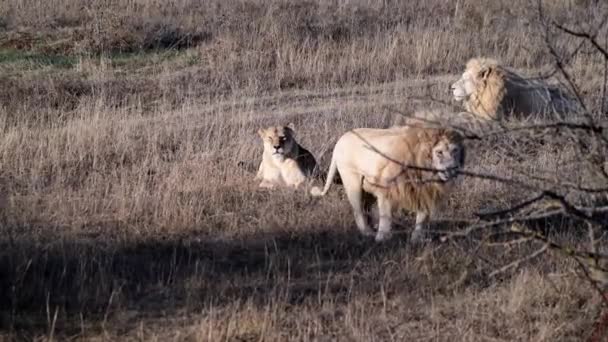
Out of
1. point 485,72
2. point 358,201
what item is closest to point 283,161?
point 358,201

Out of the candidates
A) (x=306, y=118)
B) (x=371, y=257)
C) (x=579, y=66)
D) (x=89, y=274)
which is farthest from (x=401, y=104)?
(x=89, y=274)

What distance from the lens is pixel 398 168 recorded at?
840 cm

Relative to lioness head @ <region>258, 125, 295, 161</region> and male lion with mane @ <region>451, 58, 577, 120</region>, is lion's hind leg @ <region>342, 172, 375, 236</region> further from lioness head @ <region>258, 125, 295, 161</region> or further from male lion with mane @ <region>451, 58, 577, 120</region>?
male lion with mane @ <region>451, 58, 577, 120</region>

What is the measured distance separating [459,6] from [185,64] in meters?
6.50

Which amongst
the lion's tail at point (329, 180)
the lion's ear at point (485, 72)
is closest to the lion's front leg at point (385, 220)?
the lion's tail at point (329, 180)

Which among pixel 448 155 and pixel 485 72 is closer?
pixel 448 155

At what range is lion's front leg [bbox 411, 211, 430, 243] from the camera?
8.32 meters

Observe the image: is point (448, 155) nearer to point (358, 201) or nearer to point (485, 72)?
point (358, 201)

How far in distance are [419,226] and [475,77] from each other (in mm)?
5267

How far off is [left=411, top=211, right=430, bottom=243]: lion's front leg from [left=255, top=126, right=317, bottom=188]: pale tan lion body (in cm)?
259

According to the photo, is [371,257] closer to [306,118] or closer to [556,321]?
[556,321]

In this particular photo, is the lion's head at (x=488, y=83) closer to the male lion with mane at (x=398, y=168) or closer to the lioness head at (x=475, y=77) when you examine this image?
the lioness head at (x=475, y=77)

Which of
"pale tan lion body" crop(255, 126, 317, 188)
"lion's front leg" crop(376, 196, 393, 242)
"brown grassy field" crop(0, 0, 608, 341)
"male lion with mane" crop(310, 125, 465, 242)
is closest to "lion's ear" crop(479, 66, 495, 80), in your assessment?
"brown grassy field" crop(0, 0, 608, 341)

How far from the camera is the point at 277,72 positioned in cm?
1742
